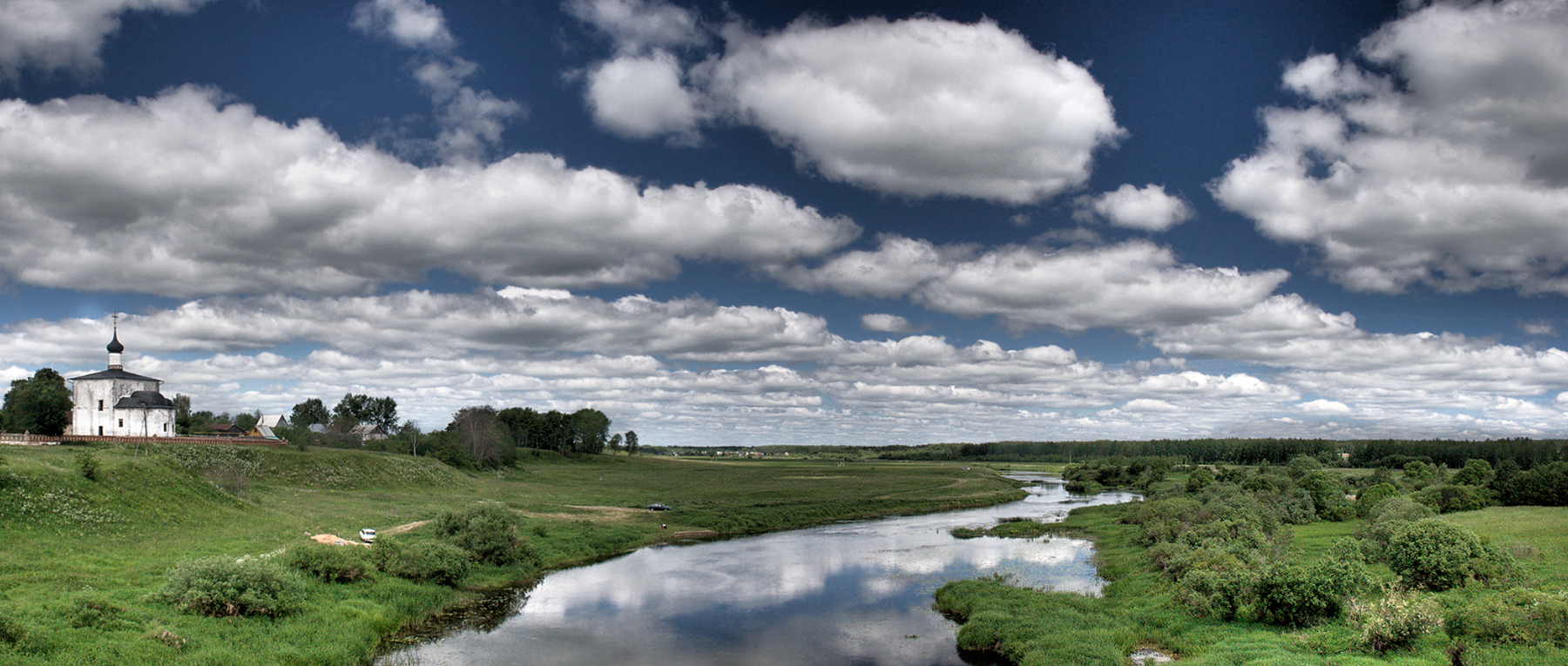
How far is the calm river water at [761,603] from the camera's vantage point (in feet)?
116

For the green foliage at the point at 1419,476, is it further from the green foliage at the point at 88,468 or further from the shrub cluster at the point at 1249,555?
the green foliage at the point at 88,468

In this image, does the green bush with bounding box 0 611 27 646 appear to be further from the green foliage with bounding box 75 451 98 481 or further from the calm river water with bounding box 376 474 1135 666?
the green foliage with bounding box 75 451 98 481

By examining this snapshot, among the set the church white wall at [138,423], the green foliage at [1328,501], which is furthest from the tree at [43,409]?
the green foliage at [1328,501]

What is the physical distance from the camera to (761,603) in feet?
152

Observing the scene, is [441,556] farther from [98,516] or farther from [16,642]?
[16,642]

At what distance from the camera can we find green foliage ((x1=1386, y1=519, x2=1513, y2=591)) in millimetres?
35281

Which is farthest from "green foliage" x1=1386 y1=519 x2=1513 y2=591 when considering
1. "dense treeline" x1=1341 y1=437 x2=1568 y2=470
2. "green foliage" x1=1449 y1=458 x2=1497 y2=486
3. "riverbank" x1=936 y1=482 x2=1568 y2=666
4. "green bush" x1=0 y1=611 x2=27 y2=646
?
"dense treeline" x1=1341 y1=437 x2=1568 y2=470

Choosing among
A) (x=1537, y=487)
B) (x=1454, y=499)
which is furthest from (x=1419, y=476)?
(x=1454, y=499)

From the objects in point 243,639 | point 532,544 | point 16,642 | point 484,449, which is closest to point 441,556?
point 532,544

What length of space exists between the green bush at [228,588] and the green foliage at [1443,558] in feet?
167

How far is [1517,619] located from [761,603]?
33109 millimetres

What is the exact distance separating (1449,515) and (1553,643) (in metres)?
51.5

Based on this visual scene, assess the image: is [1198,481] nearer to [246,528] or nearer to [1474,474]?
[1474,474]

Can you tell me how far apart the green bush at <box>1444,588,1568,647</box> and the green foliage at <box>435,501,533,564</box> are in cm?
5080
